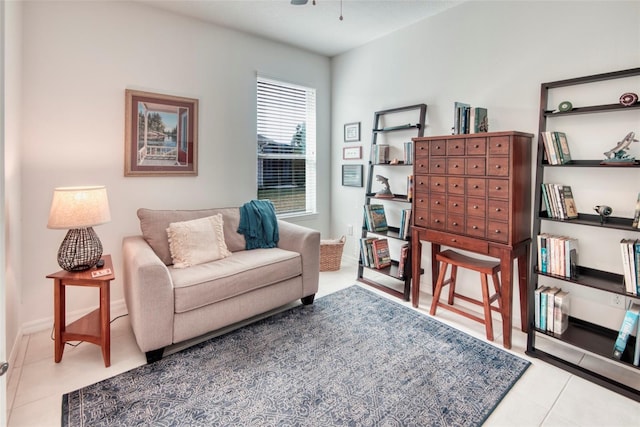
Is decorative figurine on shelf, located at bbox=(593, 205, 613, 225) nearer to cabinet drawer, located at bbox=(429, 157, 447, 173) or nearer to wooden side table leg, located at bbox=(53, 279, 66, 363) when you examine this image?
cabinet drawer, located at bbox=(429, 157, 447, 173)

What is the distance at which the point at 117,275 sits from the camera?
293cm

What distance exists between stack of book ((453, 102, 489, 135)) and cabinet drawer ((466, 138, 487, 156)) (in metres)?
0.18

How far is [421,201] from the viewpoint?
288cm

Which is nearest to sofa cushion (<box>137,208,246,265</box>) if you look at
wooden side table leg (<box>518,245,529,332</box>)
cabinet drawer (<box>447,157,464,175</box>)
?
cabinet drawer (<box>447,157,464,175</box>)

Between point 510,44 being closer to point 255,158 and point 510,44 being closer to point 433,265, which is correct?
point 433,265

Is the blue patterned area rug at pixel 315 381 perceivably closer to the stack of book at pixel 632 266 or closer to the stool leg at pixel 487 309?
the stool leg at pixel 487 309

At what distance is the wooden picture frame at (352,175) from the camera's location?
400 centimetres

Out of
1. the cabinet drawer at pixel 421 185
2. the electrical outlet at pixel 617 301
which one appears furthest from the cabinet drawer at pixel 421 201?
the electrical outlet at pixel 617 301

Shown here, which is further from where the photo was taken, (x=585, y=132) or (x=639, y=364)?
(x=585, y=132)

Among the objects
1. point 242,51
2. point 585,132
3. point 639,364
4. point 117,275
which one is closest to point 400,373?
point 639,364

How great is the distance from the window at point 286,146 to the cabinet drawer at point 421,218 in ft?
5.57

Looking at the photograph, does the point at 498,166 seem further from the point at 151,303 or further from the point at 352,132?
the point at 151,303

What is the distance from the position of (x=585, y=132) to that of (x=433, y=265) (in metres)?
1.55

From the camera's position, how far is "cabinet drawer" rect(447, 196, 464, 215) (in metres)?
2.58
